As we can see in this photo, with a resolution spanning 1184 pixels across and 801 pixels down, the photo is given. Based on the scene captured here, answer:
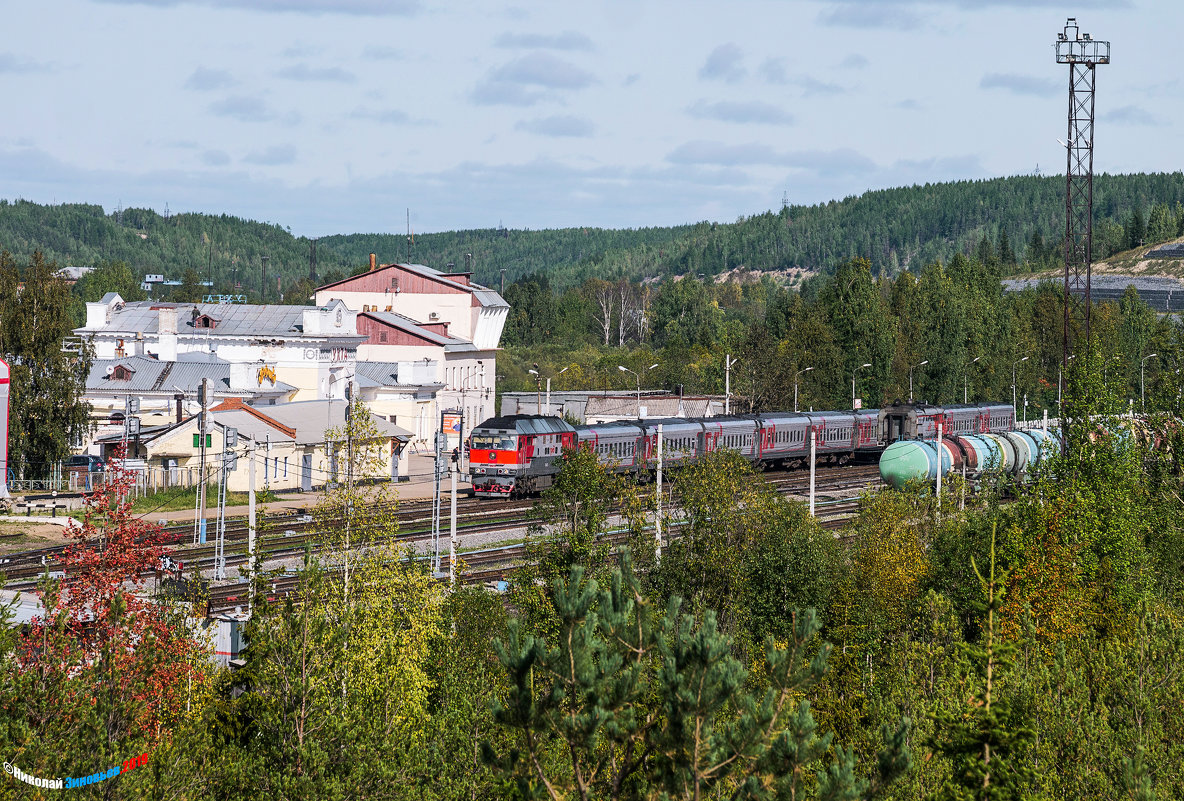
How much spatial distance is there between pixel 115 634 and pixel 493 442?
42.7m

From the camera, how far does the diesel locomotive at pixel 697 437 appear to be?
61.9 m

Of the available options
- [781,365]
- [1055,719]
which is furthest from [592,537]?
[781,365]

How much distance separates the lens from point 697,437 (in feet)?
230

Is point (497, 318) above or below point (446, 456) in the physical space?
above

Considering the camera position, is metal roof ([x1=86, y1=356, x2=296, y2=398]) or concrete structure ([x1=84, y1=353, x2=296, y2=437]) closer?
concrete structure ([x1=84, y1=353, x2=296, y2=437])

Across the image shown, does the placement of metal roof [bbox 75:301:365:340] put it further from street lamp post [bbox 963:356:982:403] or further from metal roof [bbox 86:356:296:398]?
street lamp post [bbox 963:356:982:403]

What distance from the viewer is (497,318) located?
114062 mm

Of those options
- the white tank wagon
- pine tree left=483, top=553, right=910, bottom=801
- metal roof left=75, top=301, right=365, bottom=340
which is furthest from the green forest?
metal roof left=75, top=301, right=365, bottom=340

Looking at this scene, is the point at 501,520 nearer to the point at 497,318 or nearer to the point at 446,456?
the point at 446,456

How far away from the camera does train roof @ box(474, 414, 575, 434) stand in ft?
202

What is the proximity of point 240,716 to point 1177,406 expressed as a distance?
37725 mm

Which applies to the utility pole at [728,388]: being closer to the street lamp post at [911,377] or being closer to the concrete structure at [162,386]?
the street lamp post at [911,377]

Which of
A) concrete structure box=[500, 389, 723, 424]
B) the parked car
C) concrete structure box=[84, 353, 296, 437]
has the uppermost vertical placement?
concrete structure box=[84, 353, 296, 437]

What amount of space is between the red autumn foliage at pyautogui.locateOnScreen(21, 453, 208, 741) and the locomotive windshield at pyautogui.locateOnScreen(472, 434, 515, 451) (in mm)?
38578
